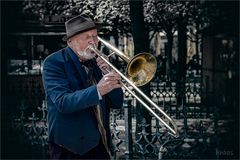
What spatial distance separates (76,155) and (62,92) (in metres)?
0.54

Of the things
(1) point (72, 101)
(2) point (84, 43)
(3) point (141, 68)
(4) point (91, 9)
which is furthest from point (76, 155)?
(4) point (91, 9)

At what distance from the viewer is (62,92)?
319 centimetres

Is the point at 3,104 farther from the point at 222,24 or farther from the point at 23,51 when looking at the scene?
the point at 222,24

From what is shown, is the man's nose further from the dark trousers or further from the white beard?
the dark trousers

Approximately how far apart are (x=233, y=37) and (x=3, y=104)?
176 inches

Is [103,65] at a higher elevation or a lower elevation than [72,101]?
higher

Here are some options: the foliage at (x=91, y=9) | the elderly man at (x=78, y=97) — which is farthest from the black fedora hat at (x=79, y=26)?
the foliage at (x=91, y=9)

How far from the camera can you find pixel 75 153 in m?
3.32

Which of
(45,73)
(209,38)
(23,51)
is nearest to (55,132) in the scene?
(45,73)

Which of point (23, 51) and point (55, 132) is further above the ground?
point (23, 51)

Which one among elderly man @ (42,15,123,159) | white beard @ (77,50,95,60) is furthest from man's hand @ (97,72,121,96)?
white beard @ (77,50,95,60)

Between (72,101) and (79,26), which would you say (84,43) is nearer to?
(79,26)

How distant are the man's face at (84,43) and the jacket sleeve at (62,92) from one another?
222 millimetres

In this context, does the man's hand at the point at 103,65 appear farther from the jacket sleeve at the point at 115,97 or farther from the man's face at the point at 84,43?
the jacket sleeve at the point at 115,97
